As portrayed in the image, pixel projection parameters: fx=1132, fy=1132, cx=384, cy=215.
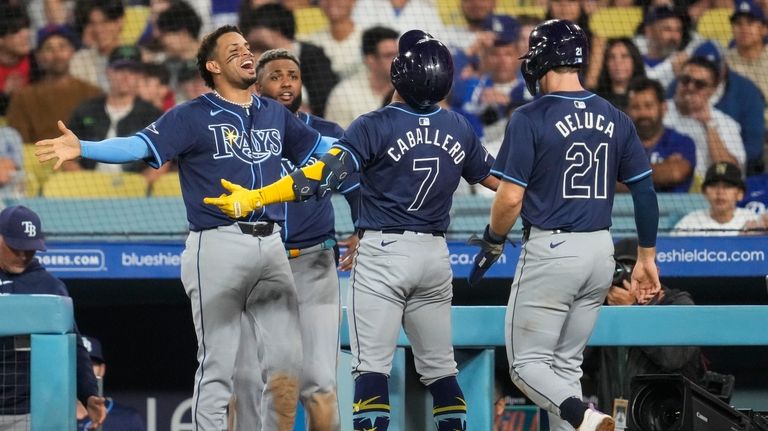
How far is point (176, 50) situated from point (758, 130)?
13.1 ft

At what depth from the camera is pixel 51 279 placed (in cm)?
506

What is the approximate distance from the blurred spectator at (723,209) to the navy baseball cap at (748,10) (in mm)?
1503

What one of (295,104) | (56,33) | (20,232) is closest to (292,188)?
(295,104)

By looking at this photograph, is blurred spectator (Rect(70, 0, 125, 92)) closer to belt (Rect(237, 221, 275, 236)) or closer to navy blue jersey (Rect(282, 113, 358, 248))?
navy blue jersey (Rect(282, 113, 358, 248))

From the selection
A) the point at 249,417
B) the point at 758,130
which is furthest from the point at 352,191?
the point at 758,130

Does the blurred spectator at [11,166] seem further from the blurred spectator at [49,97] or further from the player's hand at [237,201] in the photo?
the player's hand at [237,201]

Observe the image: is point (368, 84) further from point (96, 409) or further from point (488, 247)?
point (488, 247)

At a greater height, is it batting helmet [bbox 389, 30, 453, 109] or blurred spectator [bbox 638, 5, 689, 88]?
blurred spectator [bbox 638, 5, 689, 88]

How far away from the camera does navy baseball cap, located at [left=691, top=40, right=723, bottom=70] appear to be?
754 cm

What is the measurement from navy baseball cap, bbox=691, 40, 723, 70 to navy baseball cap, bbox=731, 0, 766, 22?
0.79 ft

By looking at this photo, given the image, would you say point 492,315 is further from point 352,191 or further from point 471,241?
point 352,191

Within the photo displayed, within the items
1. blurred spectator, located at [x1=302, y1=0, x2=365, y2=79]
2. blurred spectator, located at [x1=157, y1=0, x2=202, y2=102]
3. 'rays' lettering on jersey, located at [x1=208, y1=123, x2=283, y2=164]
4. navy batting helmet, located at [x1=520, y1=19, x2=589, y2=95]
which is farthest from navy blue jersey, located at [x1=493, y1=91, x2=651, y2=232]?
blurred spectator, located at [x1=157, y1=0, x2=202, y2=102]

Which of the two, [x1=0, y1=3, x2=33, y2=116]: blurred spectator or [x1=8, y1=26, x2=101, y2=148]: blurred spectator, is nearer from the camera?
[x1=8, y1=26, x2=101, y2=148]: blurred spectator

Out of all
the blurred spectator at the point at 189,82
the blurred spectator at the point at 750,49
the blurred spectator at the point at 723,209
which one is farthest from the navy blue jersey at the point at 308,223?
the blurred spectator at the point at 750,49
